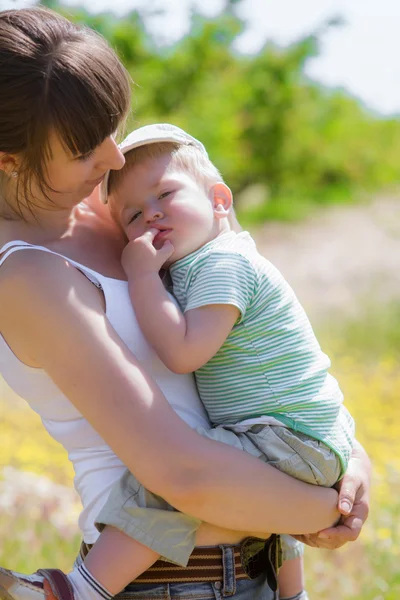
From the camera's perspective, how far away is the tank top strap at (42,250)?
5.45ft

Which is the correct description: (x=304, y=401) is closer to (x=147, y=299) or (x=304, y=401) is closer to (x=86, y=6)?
(x=147, y=299)

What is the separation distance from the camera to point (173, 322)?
1710 millimetres

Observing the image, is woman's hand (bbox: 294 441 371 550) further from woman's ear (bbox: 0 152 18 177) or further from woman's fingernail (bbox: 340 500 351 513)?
woman's ear (bbox: 0 152 18 177)

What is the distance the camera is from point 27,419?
532 centimetres

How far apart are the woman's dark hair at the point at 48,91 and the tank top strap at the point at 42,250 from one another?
0.13 m

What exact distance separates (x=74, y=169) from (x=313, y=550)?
2.28 m

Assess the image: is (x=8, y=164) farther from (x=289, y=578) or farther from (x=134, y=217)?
(x=289, y=578)

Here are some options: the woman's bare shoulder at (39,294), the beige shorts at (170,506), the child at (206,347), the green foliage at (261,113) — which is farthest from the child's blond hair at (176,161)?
the green foliage at (261,113)

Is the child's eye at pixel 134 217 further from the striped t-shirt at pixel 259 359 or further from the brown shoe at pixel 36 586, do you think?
the brown shoe at pixel 36 586

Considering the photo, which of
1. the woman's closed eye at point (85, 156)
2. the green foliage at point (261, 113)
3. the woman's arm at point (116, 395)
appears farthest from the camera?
the green foliage at point (261, 113)

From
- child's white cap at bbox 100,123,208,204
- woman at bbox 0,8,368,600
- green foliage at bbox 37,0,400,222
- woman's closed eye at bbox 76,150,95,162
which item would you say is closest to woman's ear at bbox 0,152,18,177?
woman at bbox 0,8,368,600

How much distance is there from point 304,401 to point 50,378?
0.53m

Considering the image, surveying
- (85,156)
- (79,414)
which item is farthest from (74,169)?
(79,414)

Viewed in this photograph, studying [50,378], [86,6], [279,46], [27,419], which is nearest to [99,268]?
[50,378]
